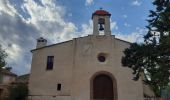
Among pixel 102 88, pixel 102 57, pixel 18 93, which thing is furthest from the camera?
pixel 102 57

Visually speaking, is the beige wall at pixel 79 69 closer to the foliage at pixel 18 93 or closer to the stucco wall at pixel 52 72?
the stucco wall at pixel 52 72

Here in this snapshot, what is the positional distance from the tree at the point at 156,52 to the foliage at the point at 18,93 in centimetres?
1054

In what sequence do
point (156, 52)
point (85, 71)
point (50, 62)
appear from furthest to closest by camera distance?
point (50, 62) < point (85, 71) < point (156, 52)

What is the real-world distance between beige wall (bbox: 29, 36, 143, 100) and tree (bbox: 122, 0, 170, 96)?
613 centimetres

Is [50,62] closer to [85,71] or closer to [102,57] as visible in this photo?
[85,71]

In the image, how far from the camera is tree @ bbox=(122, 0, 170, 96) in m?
12.5

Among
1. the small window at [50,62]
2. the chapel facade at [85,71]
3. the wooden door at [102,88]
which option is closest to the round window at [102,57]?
the chapel facade at [85,71]

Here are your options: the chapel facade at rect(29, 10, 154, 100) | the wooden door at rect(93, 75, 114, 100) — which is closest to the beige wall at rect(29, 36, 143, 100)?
the chapel facade at rect(29, 10, 154, 100)

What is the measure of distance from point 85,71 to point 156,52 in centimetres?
892

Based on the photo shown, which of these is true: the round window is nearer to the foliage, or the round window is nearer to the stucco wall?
the stucco wall

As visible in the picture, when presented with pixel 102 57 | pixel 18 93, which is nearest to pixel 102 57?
pixel 102 57

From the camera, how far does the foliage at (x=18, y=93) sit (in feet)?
63.7

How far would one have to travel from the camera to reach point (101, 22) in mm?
22359

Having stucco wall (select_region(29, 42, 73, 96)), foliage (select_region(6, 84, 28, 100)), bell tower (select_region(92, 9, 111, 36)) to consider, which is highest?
bell tower (select_region(92, 9, 111, 36))
